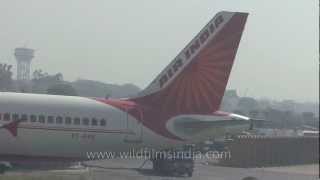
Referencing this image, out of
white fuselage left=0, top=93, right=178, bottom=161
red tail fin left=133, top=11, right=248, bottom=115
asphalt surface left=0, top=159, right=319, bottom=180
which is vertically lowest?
asphalt surface left=0, top=159, right=319, bottom=180

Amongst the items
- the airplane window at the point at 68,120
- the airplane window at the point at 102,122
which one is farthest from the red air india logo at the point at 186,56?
the airplane window at the point at 68,120

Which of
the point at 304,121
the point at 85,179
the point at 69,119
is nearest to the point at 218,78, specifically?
the point at 69,119

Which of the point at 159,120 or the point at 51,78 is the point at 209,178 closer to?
the point at 159,120

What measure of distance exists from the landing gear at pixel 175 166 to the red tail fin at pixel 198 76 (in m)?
5.47

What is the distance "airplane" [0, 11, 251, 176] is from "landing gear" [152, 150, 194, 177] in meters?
5.54

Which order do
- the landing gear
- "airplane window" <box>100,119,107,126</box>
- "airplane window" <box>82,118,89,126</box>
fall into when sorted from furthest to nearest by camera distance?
the landing gear
"airplane window" <box>100,119,107,126</box>
"airplane window" <box>82,118,89,126</box>

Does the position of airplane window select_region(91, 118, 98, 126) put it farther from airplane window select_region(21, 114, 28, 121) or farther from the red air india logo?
the red air india logo

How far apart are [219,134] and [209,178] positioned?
191 inches

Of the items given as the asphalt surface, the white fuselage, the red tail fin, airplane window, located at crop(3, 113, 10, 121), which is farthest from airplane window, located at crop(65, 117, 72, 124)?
the red tail fin

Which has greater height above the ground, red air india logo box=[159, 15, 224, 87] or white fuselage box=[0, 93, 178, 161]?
red air india logo box=[159, 15, 224, 87]

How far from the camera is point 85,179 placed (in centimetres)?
2336

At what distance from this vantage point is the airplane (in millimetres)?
26797

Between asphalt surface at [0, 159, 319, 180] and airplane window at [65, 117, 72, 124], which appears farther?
airplane window at [65, 117, 72, 124]

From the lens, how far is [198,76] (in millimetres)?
29609
